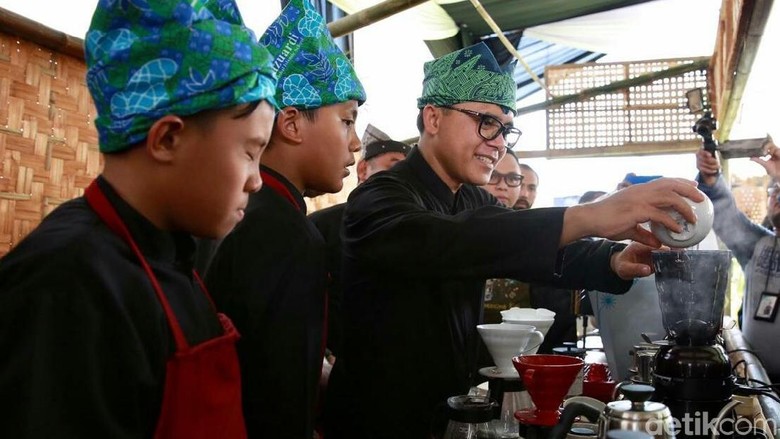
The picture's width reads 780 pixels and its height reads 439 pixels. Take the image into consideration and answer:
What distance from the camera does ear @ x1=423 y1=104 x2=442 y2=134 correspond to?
216cm

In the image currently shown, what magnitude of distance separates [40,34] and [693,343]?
8.37 ft

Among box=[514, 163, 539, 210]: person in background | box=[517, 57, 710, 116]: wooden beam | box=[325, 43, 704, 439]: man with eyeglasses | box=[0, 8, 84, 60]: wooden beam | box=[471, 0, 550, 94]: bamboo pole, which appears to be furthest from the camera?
box=[517, 57, 710, 116]: wooden beam

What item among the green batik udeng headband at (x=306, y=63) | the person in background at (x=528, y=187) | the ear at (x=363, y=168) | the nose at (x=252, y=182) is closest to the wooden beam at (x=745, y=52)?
the person in background at (x=528, y=187)

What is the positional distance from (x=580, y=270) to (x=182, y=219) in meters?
1.41

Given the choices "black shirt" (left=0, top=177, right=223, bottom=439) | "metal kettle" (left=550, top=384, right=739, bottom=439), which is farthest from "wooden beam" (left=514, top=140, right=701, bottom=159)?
"black shirt" (left=0, top=177, right=223, bottom=439)

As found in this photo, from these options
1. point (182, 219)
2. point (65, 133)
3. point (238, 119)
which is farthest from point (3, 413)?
point (65, 133)

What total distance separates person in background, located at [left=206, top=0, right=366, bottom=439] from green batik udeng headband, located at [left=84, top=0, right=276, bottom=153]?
0.46 meters

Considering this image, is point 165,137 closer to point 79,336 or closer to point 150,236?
point 150,236

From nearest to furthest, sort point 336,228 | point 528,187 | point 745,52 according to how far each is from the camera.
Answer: point 336,228 → point 745,52 → point 528,187

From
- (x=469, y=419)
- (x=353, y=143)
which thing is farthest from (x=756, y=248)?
(x=469, y=419)

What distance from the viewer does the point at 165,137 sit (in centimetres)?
101

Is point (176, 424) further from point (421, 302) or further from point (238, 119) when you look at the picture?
point (421, 302)

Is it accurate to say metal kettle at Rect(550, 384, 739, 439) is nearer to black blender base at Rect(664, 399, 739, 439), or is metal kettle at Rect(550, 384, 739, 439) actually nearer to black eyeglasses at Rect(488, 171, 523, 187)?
black blender base at Rect(664, 399, 739, 439)

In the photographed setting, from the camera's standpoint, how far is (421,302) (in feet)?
5.98
